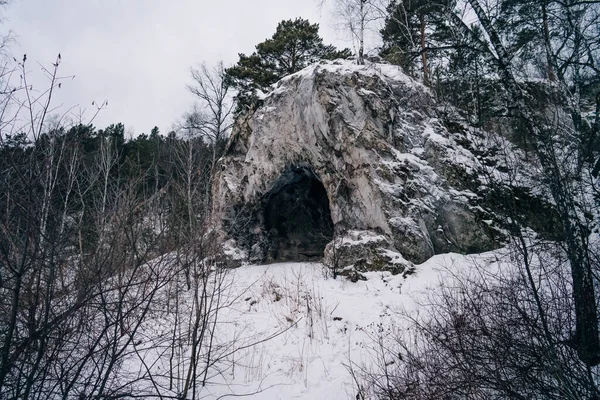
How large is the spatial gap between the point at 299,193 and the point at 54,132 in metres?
11.2

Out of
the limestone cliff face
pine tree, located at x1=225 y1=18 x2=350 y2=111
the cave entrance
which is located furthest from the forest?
pine tree, located at x1=225 y1=18 x2=350 y2=111

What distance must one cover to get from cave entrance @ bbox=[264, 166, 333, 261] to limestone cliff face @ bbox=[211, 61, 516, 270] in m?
0.04

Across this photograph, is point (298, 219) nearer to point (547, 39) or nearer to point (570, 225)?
point (547, 39)

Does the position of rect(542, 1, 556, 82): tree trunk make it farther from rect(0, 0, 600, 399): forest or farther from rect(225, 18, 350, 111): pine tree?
rect(225, 18, 350, 111): pine tree

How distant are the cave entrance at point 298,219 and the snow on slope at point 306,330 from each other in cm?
335

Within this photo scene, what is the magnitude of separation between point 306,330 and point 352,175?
5340 mm

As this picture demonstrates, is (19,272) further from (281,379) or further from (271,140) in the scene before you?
(271,140)

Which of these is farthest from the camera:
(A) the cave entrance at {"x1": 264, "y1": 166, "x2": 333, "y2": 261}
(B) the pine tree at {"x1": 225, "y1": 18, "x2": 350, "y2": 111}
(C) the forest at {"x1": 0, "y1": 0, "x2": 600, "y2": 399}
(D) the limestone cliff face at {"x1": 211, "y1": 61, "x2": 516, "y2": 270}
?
(B) the pine tree at {"x1": 225, "y1": 18, "x2": 350, "y2": 111}

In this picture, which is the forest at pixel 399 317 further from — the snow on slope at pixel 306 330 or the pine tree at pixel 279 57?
the pine tree at pixel 279 57

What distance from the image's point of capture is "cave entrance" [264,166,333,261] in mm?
13148

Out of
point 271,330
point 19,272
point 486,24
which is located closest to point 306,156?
point 271,330

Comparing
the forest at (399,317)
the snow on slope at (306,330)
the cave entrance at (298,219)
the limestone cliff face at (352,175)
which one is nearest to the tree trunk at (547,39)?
the forest at (399,317)

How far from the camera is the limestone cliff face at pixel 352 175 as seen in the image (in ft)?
30.3

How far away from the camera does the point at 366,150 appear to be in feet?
33.1
